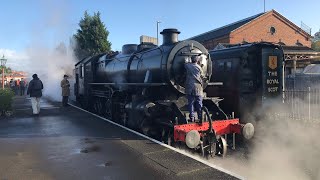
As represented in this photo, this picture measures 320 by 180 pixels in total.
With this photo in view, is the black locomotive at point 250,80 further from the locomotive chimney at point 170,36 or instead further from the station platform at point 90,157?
the station platform at point 90,157

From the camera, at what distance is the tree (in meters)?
30.9

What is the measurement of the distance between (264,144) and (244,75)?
2647mm

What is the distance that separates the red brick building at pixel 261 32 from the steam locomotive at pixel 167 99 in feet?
87.6

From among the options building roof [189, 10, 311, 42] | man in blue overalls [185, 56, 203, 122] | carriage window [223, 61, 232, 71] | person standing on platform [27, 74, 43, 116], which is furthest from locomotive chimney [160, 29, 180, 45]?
building roof [189, 10, 311, 42]

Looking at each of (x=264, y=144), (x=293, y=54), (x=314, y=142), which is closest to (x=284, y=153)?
(x=264, y=144)

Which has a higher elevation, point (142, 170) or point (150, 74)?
point (150, 74)

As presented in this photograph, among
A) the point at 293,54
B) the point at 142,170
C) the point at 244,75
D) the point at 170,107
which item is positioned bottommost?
the point at 142,170

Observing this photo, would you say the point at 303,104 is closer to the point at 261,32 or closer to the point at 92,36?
the point at 92,36

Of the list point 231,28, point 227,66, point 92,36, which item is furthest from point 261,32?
point 227,66

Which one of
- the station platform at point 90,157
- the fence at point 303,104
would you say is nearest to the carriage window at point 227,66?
the fence at point 303,104

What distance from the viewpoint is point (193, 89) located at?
8070 mm

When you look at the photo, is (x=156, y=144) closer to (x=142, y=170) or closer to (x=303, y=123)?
(x=142, y=170)

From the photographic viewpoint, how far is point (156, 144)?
7.85 metres

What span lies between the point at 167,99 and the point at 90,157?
9.53 ft
